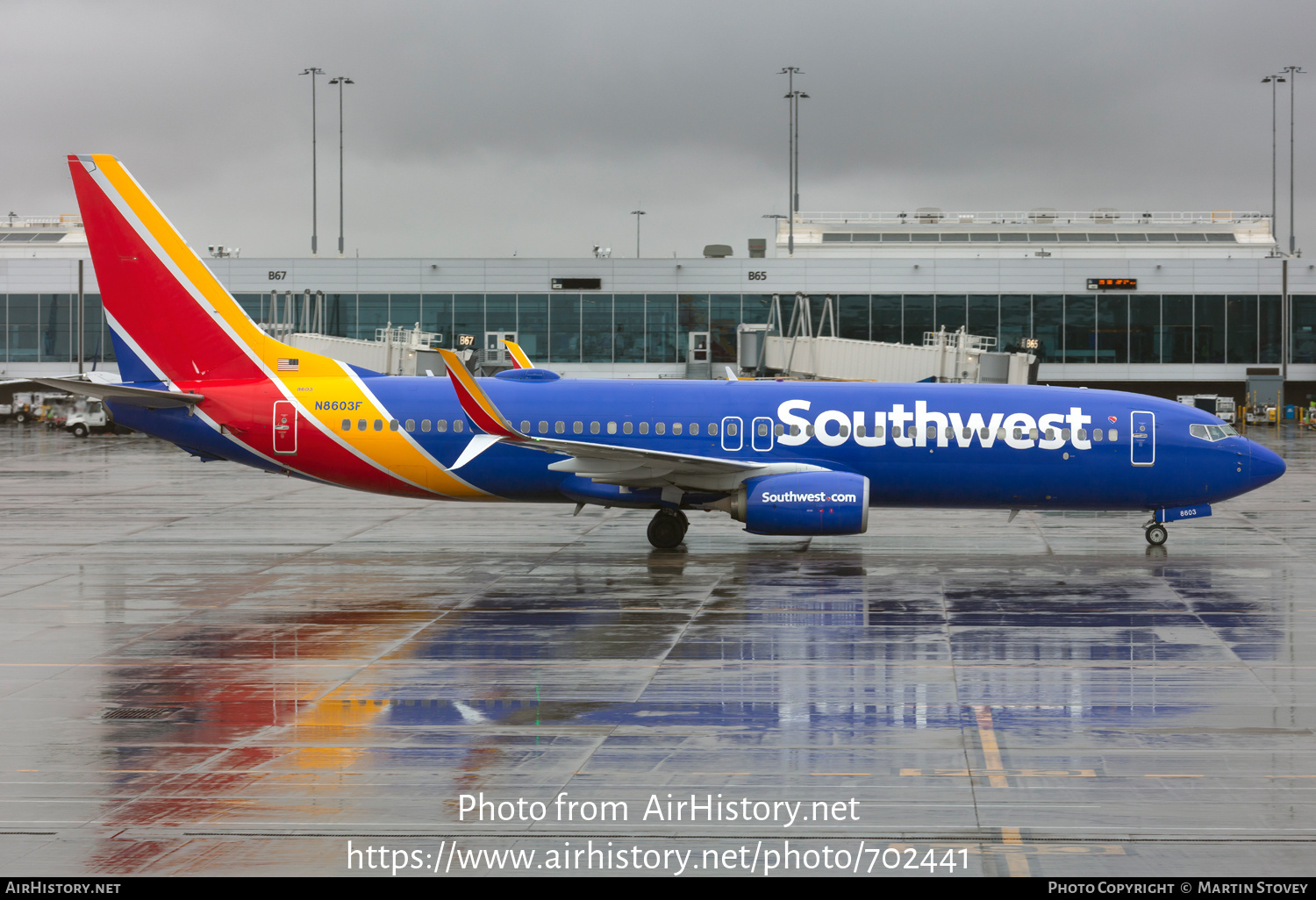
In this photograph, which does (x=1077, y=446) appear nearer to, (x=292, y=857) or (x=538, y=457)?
(x=538, y=457)

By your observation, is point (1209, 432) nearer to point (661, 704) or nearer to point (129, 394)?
point (661, 704)

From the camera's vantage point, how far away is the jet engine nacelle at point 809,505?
23891 millimetres

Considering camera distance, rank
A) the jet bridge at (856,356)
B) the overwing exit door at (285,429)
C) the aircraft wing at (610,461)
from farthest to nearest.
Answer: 1. the jet bridge at (856,356)
2. the overwing exit door at (285,429)
3. the aircraft wing at (610,461)

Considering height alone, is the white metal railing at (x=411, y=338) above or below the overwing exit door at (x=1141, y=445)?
above

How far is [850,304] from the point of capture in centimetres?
7494

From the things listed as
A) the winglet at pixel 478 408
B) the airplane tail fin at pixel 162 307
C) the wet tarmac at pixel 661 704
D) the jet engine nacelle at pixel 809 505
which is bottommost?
→ the wet tarmac at pixel 661 704

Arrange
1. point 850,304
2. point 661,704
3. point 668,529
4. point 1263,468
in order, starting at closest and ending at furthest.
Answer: point 661,704 → point 1263,468 → point 668,529 → point 850,304

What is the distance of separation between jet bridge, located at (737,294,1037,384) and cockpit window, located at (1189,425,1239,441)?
20023 mm

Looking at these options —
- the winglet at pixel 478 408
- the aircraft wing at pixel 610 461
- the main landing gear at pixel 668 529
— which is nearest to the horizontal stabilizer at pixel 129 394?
the aircraft wing at pixel 610 461

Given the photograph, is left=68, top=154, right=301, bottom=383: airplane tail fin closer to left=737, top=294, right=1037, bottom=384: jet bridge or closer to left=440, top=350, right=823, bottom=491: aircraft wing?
left=440, top=350, right=823, bottom=491: aircraft wing

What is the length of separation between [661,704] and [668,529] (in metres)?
11.8

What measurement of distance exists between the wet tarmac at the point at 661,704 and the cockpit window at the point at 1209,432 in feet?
8.71

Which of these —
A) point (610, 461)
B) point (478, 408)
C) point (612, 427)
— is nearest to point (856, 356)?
point (612, 427)

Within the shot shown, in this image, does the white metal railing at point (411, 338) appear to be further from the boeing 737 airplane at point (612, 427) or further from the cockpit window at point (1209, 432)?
the cockpit window at point (1209, 432)
